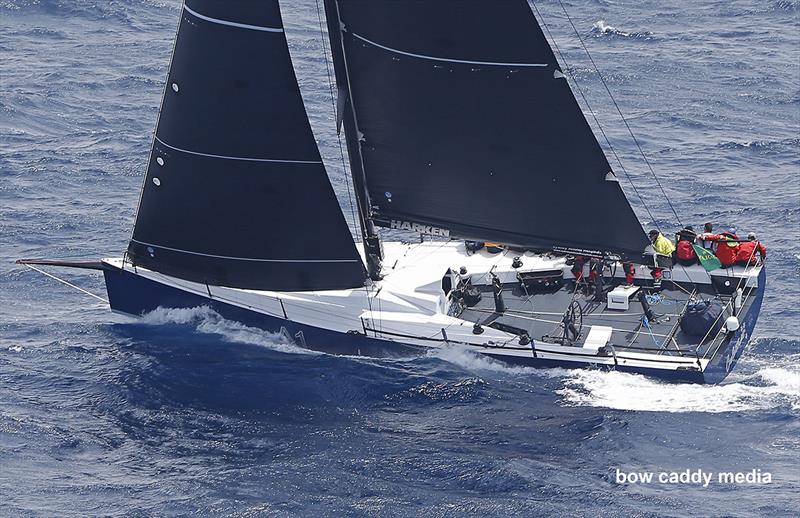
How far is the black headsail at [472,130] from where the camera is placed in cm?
3978

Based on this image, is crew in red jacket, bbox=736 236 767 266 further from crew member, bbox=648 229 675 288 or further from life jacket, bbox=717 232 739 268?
crew member, bbox=648 229 675 288

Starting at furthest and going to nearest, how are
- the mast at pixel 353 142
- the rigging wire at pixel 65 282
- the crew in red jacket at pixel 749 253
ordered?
1. the rigging wire at pixel 65 282
2. the crew in red jacket at pixel 749 253
3. the mast at pixel 353 142

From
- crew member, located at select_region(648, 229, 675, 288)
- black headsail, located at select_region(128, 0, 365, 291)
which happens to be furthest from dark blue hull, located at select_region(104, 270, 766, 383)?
crew member, located at select_region(648, 229, 675, 288)

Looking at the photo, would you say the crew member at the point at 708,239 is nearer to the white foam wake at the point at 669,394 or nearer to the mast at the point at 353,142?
the white foam wake at the point at 669,394

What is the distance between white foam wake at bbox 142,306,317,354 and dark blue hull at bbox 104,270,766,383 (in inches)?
6.3

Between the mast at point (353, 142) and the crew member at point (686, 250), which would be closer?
the mast at point (353, 142)

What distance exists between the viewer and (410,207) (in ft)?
143

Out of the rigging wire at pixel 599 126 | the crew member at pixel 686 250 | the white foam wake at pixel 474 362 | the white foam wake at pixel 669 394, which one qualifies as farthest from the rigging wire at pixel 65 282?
the crew member at pixel 686 250

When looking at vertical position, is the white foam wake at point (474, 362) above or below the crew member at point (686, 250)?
below

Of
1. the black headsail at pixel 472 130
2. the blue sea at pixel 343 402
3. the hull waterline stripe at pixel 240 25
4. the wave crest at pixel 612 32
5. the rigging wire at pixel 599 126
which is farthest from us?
the wave crest at pixel 612 32

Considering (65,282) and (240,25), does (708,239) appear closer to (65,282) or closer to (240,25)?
(240,25)

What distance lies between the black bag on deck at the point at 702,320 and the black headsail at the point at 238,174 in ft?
31.7

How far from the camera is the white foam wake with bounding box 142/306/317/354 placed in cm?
4434

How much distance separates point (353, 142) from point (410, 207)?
2634mm
